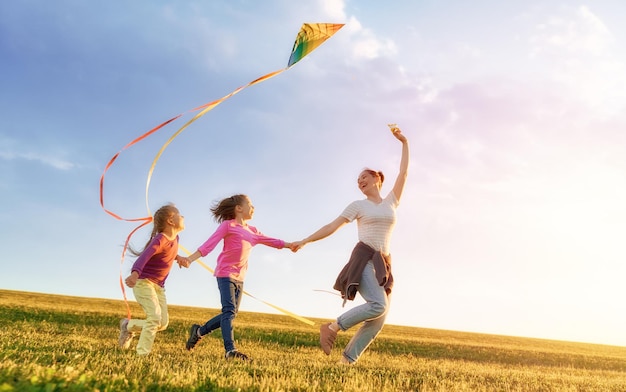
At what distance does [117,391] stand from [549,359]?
21.2 meters

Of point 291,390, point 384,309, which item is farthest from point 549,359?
point 291,390

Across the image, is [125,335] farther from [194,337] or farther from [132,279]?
[132,279]

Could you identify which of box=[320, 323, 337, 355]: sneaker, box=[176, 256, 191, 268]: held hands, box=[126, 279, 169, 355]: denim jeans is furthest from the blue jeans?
box=[320, 323, 337, 355]: sneaker

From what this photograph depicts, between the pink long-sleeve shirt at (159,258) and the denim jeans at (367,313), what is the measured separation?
2.92m

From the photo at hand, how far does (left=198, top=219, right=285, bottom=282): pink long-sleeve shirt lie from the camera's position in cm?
877

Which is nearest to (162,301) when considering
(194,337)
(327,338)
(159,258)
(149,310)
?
(149,310)

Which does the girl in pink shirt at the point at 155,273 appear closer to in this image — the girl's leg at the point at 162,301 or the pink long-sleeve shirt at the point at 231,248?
the girl's leg at the point at 162,301

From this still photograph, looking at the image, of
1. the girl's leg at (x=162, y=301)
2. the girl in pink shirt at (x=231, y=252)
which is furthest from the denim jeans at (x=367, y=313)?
the girl's leg at (x=162, y=301)

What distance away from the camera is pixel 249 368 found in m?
6.64

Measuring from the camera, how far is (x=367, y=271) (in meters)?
8.28

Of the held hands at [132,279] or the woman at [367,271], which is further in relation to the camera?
the held hands at [132,279]

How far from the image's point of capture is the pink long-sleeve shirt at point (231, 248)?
8.77 meters

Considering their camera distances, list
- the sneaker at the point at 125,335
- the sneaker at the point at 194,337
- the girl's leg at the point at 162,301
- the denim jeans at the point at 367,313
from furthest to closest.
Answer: the sneaker at the point at 194,337 → the sneaker at the point at 125,335 → the girl's leg at the point at 162,301 → the denim jeans at the point at 367,313

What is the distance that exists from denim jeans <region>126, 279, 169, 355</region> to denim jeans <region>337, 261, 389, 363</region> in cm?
288
